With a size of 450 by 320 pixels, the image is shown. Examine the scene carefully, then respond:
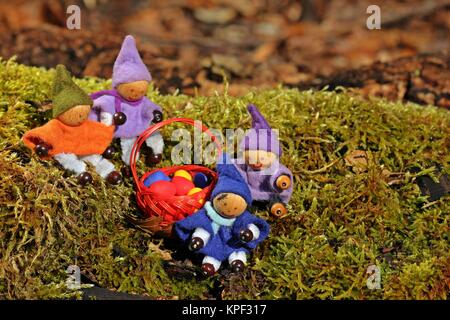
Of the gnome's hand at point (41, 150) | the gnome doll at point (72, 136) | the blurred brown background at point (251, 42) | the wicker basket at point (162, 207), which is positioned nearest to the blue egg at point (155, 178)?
the wicker basket at point (162, 207)

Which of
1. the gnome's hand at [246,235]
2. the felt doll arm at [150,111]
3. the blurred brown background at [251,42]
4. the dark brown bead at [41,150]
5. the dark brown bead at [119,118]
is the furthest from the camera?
the blurred brown background at [251,42]

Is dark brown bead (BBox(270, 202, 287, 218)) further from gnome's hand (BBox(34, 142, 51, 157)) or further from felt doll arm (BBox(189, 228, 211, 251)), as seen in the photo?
gnome's hand (BBox(34, 142, 51, 157))

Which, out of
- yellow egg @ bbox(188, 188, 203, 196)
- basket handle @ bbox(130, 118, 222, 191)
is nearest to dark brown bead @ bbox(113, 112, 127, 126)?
basket handle @ bbox(130, 118, 222, 191)

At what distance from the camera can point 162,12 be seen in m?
6.96

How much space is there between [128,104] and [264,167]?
72 cm

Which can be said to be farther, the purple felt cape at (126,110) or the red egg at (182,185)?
the purple felt cape at (126,110)

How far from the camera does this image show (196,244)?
8.80ft

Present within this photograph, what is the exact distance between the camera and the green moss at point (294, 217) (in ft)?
8.94

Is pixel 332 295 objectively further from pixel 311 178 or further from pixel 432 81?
pixel 432 81

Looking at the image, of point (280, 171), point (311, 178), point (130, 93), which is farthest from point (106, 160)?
point (311, 178)

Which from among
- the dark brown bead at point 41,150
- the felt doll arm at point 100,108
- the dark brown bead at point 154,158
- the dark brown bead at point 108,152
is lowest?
the dark brown bead at point 154,158

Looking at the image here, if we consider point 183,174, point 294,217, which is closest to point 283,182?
point 294,217

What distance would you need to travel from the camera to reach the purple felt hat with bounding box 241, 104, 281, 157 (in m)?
2.88

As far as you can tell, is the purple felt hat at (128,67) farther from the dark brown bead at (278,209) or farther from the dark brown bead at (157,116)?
the dark brown bead at (278,209)
